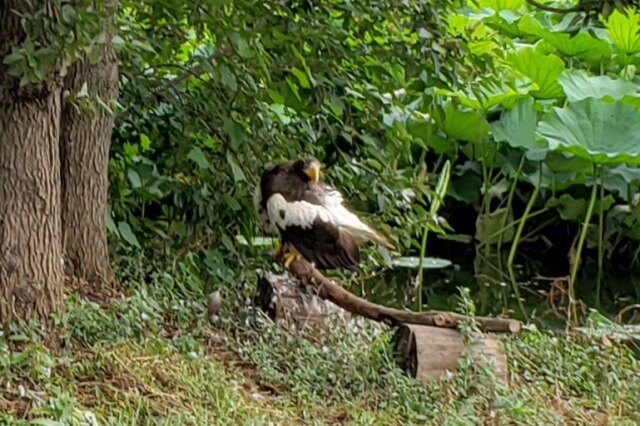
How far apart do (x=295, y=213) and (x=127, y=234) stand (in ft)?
3.13

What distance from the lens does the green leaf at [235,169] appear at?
4684 millimetres

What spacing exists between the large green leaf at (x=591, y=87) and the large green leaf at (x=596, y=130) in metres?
0.24

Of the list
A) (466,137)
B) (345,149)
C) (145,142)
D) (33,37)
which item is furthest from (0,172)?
(466,137)

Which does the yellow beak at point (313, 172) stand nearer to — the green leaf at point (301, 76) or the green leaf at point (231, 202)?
the green leaf at point (301, 76)

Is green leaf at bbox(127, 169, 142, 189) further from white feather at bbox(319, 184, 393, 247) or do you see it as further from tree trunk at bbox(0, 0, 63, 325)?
tree trunk at bbox(0, 0, 63, 325)

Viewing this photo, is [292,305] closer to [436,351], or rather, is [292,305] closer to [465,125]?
[436,351]

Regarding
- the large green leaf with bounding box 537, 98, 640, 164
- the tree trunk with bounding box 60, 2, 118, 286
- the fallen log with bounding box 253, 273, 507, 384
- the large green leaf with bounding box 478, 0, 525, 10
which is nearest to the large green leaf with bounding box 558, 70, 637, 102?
the large green leaf with bounding box 537, 98, 640, 164

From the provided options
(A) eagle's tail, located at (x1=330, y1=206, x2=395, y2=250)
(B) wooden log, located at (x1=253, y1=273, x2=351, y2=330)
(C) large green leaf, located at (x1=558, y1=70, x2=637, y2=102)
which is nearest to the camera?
(B) wooden log, located at (x1=253, y1=273, x2=351, y2=330)

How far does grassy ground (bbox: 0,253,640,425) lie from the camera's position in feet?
10.3

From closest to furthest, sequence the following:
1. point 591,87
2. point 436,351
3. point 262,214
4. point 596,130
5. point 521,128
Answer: point 436,351
point 262,214
point 596,130
point 591,87
point 521,128

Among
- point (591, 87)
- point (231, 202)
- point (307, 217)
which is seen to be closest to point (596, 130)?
point (591, 87)

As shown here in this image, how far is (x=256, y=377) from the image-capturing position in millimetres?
3721

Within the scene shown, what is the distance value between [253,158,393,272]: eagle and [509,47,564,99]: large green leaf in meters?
3.26

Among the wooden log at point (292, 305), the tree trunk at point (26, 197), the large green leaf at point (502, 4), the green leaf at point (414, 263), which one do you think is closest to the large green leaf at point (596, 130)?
the green leaf at point (414, 263)
